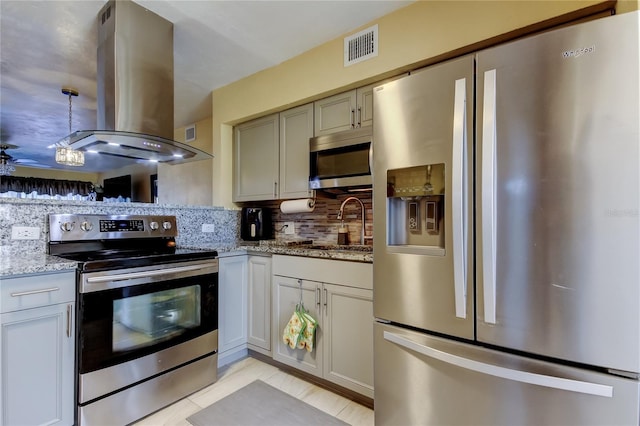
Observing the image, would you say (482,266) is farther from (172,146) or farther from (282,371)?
(172,146)

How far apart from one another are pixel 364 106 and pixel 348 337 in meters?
1.57

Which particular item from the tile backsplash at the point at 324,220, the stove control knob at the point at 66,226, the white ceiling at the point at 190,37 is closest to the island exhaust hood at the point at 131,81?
the white ceiling at the point at 190,37

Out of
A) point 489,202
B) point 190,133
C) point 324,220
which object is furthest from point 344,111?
point 190,133

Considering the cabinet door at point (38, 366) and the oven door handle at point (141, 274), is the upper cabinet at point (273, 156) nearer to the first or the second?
the oven door handle at point (141, 274)

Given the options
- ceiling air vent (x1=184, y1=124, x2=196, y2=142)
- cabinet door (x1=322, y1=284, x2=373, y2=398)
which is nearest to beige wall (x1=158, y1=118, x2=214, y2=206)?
ceiling air vent (x1=184, y1=124, x2=196, y2=142)

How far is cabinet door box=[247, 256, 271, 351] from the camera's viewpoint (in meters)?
2.35

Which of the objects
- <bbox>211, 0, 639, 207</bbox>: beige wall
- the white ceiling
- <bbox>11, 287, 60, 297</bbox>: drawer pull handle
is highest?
the white ceiling

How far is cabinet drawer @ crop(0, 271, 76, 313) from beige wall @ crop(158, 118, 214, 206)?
8.64 feet

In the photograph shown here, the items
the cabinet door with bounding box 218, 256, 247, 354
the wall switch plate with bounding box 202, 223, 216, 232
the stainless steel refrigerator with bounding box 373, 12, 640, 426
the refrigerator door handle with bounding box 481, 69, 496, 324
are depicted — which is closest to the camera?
the stainless steel refrigerator with bounding box 373, 12, 640, 426

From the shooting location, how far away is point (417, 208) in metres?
1.36

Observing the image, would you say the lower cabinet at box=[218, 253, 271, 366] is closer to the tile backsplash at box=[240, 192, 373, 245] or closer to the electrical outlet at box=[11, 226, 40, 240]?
the tile backsplash at box=[240, 192, 373, 245]

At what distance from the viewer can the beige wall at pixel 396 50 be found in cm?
151

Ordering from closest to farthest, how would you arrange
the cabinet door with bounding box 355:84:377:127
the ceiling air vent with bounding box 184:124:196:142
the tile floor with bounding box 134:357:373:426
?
the tile floor with bounding box 134:357:373:426 → the cabinet door with bounding box 355:84:377:127 → the ceiling air vent with bounding box 184:124:196:142

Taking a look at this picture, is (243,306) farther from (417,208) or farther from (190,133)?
(190,133)
